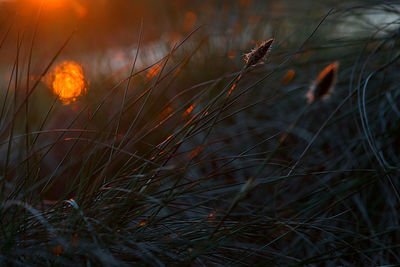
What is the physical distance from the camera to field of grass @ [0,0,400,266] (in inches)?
32.4

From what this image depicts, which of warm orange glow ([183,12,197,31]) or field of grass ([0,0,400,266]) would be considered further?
warm orange glow ([183,12,197,31])

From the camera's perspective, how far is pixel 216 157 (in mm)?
1529

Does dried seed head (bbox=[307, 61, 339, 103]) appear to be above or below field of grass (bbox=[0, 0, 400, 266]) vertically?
above

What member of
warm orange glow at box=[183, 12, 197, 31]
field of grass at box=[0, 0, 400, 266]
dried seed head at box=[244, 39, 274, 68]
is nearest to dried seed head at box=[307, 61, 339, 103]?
field of grass at box=[0, 0, 400, 266]

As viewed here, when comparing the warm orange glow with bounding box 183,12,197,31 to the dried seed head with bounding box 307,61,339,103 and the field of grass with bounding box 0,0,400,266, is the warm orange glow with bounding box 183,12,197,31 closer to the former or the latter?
the field of grass with bounding box 0,0,400,266

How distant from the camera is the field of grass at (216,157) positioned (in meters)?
0.82

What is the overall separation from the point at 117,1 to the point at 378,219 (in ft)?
14.7

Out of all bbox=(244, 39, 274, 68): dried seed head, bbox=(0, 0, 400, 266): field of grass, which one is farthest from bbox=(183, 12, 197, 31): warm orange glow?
bbox=(244, 39, 274, 68): dried seed head

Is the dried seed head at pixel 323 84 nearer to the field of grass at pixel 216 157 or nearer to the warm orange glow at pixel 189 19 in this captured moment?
the field of grass at pixel 216 157

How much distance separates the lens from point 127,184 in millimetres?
947

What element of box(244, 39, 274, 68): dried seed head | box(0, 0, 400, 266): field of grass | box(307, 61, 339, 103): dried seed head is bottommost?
box(0, 0, 400, 266): field of grass

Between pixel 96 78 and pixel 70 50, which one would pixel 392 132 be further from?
pixel 70 50

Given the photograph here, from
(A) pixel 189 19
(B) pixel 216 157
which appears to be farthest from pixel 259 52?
(A) pixel 189 19

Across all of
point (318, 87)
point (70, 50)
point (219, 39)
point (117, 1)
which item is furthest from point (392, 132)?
point (117, 1)
